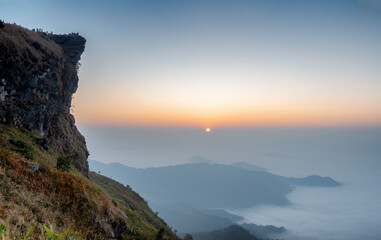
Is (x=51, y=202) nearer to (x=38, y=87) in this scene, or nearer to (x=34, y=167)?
(x=34, y=167)

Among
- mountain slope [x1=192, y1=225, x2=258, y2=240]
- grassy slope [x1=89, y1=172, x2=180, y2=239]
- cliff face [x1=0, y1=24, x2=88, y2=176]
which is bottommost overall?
mountain slope [x1=192, y1=225, x2=258, y2=240]

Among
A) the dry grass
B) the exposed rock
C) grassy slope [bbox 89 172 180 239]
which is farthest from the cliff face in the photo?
the dry grass

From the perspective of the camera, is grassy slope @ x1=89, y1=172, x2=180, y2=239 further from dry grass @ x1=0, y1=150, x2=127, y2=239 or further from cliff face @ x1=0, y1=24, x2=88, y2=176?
cliff face @ x1=0, y1=24, x2=88, y2=176

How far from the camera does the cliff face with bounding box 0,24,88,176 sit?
2461cm

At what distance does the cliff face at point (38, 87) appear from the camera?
969 inches

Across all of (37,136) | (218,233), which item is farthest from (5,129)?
(218,233)

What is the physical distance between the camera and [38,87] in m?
29.4

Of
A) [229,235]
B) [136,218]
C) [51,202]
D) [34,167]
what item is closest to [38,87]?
[34,167]

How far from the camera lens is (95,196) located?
14430mm

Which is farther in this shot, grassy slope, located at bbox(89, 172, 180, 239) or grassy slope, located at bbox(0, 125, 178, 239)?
grassy slope, located at bbox(89, 172, 180, 239)

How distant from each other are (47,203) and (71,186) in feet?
9.53

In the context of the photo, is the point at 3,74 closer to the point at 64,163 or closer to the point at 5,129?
the point at 5,129

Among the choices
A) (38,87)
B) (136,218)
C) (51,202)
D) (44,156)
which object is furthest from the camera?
(136,218)

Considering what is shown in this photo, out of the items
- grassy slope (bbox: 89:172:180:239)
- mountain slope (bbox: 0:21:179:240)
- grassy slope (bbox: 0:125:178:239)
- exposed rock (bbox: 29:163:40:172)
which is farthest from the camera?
grassy slope (bbox: 89:172:180:239)
